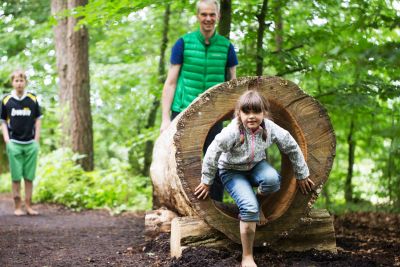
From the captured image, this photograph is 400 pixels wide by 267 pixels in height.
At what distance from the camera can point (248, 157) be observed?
3930 mm

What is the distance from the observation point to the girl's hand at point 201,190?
163 inches

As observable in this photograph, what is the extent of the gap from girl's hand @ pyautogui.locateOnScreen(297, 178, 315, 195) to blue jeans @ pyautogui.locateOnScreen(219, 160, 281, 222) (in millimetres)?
363

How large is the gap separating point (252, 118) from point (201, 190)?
87 cm

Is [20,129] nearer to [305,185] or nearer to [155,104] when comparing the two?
[305,185]

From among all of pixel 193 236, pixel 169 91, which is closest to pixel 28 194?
pixel 169 91

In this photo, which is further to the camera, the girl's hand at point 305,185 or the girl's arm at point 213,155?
the girl's hand at point 305,185

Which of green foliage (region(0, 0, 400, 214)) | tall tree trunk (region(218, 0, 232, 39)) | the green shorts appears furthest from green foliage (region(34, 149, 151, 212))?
tall tree trunk (region(218, 0, 232, 39))

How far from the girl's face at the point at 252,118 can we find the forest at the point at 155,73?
1.86 feet

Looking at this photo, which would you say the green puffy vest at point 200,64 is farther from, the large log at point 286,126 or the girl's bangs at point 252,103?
the girl's bangs at point 252,103

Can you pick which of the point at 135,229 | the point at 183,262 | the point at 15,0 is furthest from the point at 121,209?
the point at 15,0

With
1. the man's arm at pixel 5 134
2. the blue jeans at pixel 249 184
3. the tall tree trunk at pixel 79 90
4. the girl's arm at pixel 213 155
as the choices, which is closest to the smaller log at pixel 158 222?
the girl's arm at pixel 213 155

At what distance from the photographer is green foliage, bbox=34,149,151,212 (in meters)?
9.29

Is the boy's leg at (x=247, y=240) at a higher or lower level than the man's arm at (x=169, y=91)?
lower

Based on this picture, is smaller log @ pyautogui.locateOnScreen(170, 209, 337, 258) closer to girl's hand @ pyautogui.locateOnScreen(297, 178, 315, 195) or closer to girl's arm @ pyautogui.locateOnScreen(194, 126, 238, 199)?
girl's arm @ pyautogui.locateOnScreen(194, 126, 238, 199)
